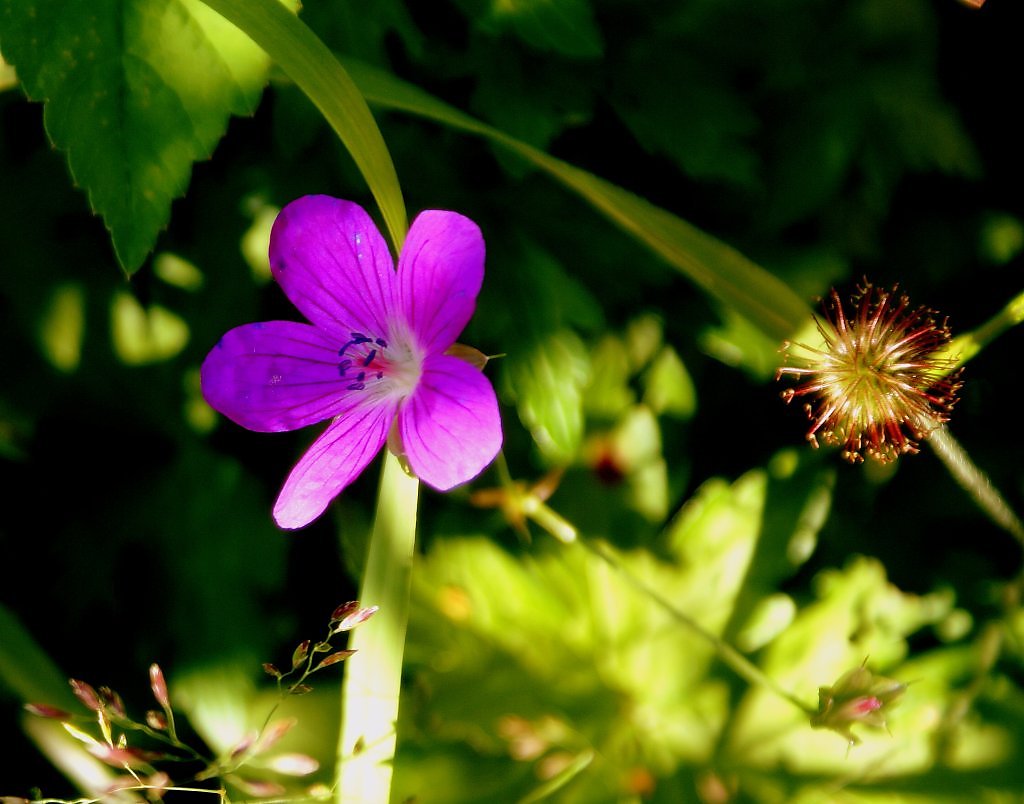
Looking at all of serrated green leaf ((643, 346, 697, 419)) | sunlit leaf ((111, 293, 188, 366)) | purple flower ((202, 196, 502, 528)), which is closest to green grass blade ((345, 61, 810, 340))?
purple flower ((202, 196, 502, 528))

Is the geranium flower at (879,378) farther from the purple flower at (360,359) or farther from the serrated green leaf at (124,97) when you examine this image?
the serrated green leaf at (124,97)

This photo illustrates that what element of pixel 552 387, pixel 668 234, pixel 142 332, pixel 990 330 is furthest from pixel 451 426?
pixel 142 332

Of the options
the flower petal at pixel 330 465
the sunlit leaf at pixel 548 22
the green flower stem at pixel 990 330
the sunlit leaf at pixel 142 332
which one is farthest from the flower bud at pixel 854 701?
the sunlit leaf at pixel 142 332

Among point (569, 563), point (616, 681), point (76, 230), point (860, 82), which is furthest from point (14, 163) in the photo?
point (860, 82)

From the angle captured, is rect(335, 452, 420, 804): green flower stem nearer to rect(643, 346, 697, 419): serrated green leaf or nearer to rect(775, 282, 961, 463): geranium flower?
rect(775, 282, 961, 463): geranium flower

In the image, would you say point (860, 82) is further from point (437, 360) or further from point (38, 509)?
point (38, 509)
